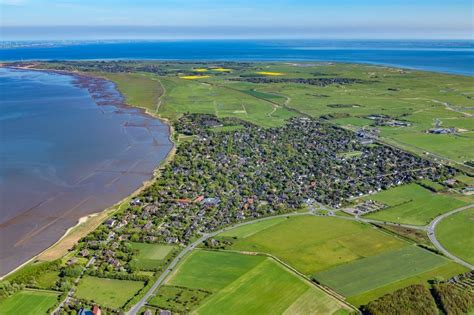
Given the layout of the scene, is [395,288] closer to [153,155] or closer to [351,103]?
[153,155]

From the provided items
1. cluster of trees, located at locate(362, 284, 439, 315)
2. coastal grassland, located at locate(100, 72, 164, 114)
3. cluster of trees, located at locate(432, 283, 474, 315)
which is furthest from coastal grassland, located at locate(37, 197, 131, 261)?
coastal grassland, located at locate(100, 72, 164, 114)

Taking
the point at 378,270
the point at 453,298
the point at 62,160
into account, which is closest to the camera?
the point at 453,298

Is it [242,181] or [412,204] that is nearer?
[412,204]

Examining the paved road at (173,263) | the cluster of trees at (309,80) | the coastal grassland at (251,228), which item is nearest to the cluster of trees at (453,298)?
the coastal grassland at (251,228)

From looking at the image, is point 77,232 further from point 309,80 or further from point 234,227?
point 309,80

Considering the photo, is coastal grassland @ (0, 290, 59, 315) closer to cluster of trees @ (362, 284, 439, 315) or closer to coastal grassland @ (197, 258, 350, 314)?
coastal grassland @ (197, 258, 350, 314)

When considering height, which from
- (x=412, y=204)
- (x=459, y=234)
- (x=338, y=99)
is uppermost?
(x=338, y=99)

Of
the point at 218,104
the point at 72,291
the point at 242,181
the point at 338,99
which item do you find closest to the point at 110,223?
the point at 72,291
